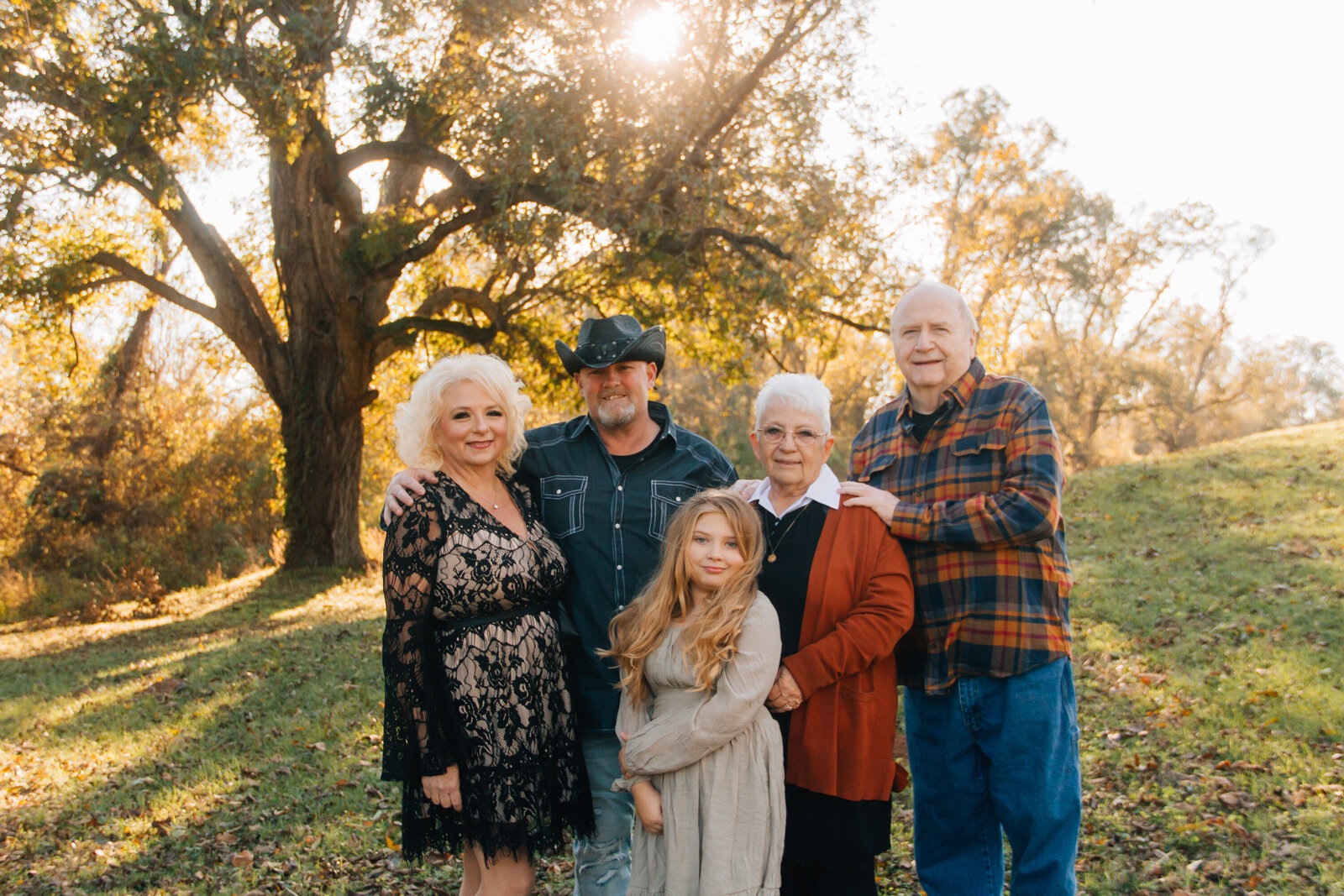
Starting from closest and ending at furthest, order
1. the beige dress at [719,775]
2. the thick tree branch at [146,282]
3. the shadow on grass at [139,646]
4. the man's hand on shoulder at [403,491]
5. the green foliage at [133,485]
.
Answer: the beige dress at [719,775]
the man's hand on shoulder at [403,491]
the shadow on grass at [139,646]
the thick tree branch at [146,282]
the green foliage at [133,485]

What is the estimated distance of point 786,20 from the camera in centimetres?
927

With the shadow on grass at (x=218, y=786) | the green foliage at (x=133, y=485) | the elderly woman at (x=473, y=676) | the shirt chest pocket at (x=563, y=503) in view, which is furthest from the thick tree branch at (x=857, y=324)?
the green foliage at (x=133, y=485)

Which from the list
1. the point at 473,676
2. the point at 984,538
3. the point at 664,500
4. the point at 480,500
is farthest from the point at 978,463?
the point at 473,676

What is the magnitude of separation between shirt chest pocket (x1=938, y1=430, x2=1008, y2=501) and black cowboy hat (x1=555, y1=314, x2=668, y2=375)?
3.89ft

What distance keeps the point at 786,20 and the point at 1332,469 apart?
10.8 metres

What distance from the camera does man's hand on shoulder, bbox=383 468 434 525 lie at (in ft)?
10.0

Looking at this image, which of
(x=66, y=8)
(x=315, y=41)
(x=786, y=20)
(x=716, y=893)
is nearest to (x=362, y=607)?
(x=315, y=41)

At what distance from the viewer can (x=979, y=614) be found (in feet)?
9.82

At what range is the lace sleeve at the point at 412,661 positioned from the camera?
2904mm

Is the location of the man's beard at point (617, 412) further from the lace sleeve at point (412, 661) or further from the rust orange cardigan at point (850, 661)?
the rust orange cardigan at point (850, 661)

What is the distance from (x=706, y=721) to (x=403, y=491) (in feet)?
4.27

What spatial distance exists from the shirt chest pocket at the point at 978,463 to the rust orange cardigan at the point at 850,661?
0.33m

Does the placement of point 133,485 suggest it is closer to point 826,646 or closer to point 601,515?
point 601,515

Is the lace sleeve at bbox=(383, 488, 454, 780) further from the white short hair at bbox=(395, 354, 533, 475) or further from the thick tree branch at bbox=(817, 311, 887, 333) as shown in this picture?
the thick tree branch at bbox=(817, 311, 887, 333)
